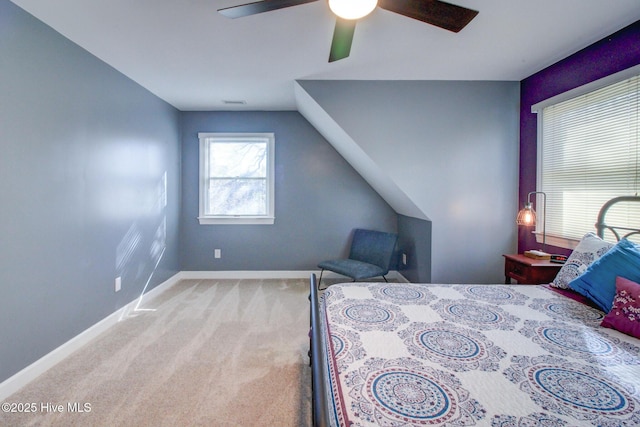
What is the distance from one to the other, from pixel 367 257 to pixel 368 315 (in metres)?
2.42

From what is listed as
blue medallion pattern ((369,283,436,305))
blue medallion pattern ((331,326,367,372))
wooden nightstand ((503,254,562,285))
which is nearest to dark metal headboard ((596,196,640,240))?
wooden nightstand ((503,254,562,285))

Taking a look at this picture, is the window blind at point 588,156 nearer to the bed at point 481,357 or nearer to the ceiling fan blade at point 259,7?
the bed at point 481,357

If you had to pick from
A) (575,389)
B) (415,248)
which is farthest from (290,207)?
(575,389)

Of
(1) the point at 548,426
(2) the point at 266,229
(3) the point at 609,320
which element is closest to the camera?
(1) the point at 548,426

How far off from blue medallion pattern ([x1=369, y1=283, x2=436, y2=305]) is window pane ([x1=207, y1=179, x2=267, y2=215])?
2.61 meters

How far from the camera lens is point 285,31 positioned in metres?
2.12

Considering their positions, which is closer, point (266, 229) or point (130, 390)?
point (130, 390)

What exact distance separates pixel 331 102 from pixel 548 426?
291 centimetres

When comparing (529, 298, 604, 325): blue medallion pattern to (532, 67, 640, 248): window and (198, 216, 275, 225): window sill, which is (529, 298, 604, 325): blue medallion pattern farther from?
(198, 216, 275, 225): window sill

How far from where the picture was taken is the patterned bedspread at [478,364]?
2.70ft

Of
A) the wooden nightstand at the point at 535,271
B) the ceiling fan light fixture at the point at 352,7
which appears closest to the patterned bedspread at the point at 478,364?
the wooden nightstand at the point at 535,271

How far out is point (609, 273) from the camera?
1603 millimetres

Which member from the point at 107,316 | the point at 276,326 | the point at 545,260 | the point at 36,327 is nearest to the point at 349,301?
the point at 276,326

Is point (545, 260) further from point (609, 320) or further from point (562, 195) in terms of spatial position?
point (609, 320)
